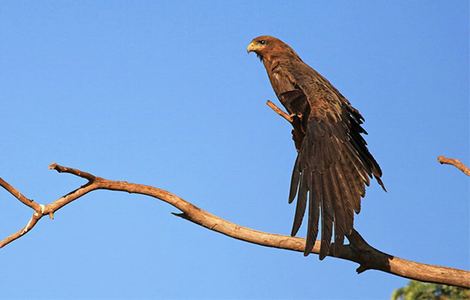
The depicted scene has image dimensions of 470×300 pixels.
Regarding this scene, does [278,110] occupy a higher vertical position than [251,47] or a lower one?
lower

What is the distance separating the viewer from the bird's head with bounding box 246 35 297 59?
33.3 ft

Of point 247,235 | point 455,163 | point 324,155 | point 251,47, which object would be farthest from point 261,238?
point 251,47

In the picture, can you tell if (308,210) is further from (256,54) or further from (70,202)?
(256,54)

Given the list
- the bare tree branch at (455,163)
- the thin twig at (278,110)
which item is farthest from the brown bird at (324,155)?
the bare tree branch at (455,163)

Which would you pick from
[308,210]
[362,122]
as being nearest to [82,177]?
[308,210]

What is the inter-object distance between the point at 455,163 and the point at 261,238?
7.28 feet

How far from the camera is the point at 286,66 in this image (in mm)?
9453

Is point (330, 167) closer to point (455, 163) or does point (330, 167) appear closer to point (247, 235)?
point (247, 235)

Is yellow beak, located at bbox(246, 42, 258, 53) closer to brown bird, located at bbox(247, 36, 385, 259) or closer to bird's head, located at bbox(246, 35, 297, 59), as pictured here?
bird's head, located at bbox(246, 35, 297, 59)

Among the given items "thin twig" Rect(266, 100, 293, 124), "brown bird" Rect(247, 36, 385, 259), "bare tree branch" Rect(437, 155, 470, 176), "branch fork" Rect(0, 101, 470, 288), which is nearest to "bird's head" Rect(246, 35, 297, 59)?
"brown bird" Rect(247, 36, 385, 259)

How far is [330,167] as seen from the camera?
718 centimetres

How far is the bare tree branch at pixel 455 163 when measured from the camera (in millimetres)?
7556

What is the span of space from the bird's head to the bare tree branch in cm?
304

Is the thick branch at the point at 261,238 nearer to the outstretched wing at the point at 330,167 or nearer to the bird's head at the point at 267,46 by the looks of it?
the outstretched wing at the point at 330,167
